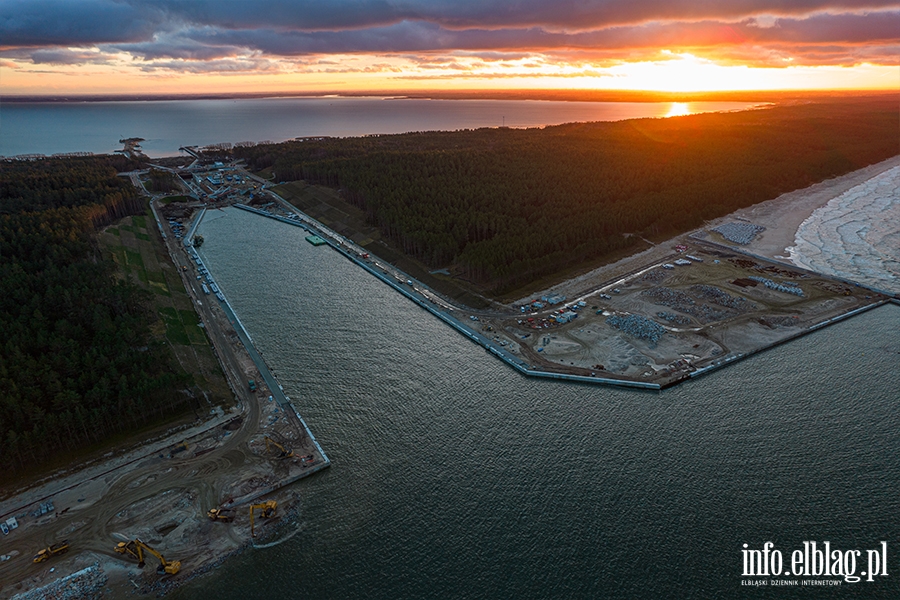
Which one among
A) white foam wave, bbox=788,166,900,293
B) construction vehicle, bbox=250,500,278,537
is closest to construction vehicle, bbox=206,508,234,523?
construction vehicle, bbox=250,500,278,537

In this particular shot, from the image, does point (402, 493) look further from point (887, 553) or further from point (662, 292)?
point (662, 292)

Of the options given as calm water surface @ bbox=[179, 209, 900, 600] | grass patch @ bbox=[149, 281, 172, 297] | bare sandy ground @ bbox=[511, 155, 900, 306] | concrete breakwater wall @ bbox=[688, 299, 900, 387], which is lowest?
calm water surface @ bbox=[179, 209, 900, 600]

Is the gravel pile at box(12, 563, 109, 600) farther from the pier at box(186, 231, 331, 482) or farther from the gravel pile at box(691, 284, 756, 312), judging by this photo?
the gravel pile at box(691, 284, 756, 312)

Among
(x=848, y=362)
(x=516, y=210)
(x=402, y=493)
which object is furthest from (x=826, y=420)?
(x=516, y=210)

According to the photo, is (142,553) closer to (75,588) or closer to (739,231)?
(75,588)

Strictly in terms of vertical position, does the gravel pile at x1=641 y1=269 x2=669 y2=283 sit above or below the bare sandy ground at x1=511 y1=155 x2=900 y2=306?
below

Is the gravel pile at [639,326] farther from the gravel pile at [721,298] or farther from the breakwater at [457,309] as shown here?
the gravel pile at [721,298]
